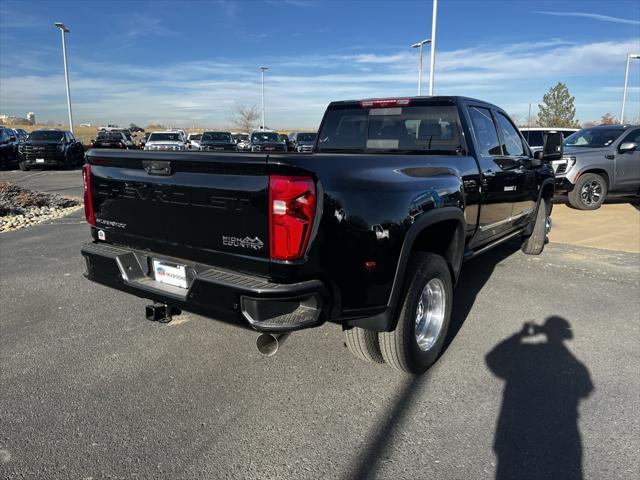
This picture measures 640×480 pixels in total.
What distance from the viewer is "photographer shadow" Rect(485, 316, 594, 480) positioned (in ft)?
8.10

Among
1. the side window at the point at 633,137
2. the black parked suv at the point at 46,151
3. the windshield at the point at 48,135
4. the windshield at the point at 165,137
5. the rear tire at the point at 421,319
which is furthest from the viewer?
the windshield at the point at 165,137

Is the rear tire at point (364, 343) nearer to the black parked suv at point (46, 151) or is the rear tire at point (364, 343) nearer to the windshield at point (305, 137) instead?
the black parked suv at point (46, 151)

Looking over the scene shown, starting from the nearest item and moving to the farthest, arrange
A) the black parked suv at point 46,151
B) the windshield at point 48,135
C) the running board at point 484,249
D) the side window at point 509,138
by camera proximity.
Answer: the running board at point 484,249 → the side window at point 509,138 → the black parked suv at point 46,151 → the windshield at point 48,135

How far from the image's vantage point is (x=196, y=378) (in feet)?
11.0

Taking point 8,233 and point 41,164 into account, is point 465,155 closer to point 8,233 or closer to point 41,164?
point 8,233

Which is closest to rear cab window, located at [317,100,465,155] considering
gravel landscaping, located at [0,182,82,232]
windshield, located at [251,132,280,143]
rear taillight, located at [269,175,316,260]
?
rear taillight, located at [269,175,316,260]

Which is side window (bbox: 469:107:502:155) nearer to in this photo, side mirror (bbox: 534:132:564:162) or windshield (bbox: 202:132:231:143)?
side mirror (bbox: 534:132:564:162)

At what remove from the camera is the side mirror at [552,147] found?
589 centimetres

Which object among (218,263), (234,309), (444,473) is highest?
(218,263)

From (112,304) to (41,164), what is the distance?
66.8 ft

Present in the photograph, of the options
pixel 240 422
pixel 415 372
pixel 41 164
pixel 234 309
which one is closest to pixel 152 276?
pixel 234 309

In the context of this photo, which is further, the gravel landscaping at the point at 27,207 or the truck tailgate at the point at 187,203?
the gravel landscaping at the point at 27,207

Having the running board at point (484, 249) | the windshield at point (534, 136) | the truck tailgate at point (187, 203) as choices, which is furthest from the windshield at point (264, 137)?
the truck tailgate at point (187, 203)

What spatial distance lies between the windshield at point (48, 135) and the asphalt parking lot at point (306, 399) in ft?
67.3
